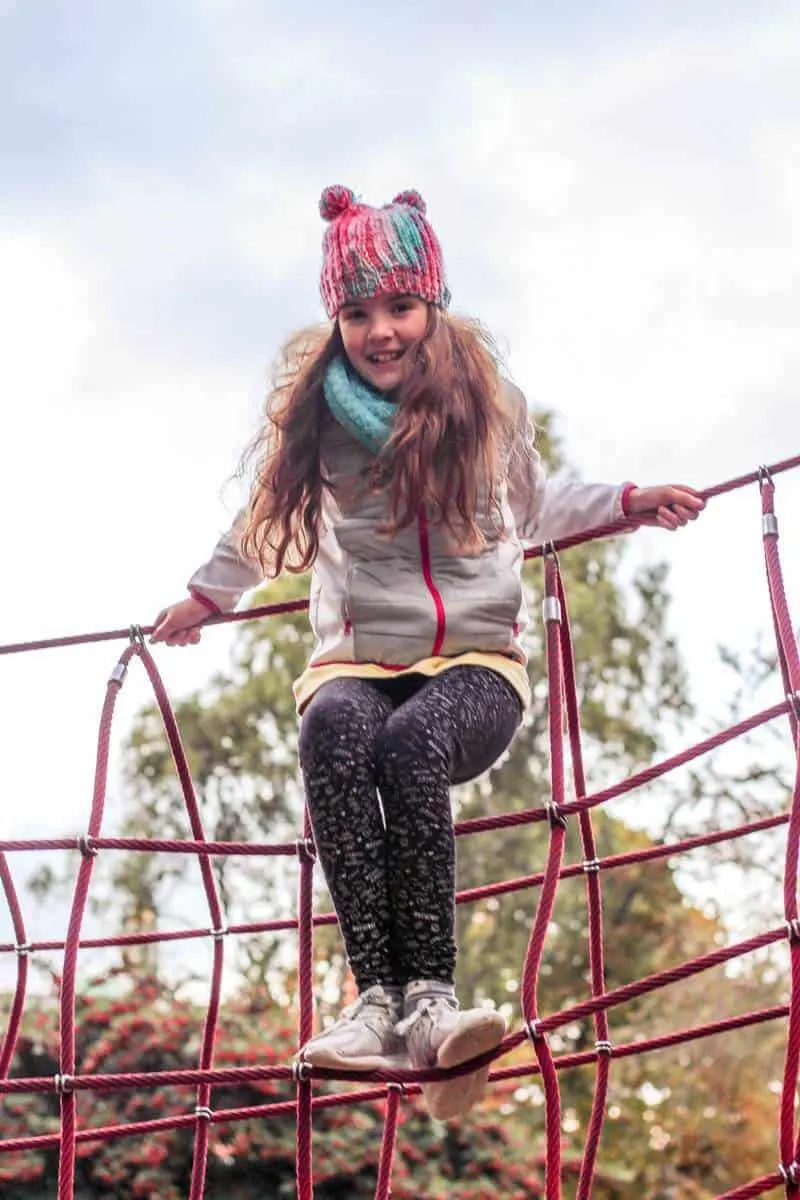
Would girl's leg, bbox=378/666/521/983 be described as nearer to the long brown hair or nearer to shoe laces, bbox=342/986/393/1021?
shoe laces, bbox=342/986/393/1021

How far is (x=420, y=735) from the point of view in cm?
231

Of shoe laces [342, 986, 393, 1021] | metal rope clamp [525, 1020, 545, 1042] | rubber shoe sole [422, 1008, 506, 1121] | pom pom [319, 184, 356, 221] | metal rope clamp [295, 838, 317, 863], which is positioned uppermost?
pom pom [319, 184, 356, 221]

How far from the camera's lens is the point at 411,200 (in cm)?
275

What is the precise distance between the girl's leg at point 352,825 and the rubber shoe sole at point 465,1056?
0.53 feet

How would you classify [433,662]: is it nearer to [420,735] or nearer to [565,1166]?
[420,735]

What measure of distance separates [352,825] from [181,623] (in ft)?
2.16

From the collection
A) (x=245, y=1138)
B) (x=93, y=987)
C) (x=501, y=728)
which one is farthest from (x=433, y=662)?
(x=93, y=987)

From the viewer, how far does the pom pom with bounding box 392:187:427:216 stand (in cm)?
274

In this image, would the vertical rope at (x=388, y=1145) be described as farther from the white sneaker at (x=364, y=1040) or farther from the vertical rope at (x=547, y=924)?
the white sneaker at (x=364, y=1040)

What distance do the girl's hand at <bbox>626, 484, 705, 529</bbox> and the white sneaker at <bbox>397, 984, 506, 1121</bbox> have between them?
78 centimetres

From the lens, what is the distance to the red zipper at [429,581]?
246 cm

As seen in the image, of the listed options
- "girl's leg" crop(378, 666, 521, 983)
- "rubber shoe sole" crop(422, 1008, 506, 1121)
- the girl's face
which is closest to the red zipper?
"girl's leg" crop(378, 666, 521, 983)

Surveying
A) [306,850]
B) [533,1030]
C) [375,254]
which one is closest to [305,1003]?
[306,850]

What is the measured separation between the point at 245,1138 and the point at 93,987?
0.90 m
